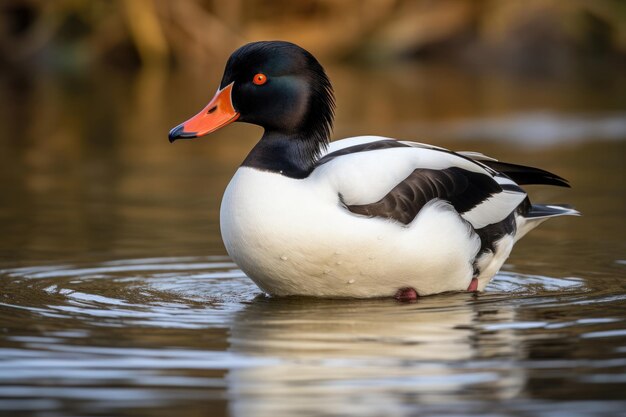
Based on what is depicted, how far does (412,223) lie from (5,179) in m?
6.78

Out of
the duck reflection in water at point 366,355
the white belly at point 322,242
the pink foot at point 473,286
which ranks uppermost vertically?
the white belly at point 322,242

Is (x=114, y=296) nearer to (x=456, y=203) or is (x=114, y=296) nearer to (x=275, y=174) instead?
(x=275, y=174)

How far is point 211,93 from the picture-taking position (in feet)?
76.7

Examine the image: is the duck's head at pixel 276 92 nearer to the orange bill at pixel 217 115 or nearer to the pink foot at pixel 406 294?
the orange bill at pixel 217 115

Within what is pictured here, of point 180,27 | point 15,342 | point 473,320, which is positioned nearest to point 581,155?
point 473,320

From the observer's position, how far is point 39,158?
1431 centimetres

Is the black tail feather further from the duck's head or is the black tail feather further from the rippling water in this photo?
the duck's head

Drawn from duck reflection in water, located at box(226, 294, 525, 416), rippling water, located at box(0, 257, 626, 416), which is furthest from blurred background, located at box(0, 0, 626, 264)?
duck reflection in water, located at box(226, 294, 525, 416)

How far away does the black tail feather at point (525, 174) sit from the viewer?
7.50 m

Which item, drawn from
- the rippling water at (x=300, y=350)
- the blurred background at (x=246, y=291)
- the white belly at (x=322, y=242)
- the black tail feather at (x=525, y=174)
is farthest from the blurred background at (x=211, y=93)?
the white belly at (x=322, y=242)

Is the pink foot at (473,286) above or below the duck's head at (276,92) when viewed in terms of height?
below

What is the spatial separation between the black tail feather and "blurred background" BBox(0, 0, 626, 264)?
4.94ft

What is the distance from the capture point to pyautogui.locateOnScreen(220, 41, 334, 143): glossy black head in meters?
6.88

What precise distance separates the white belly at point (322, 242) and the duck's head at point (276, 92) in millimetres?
472
